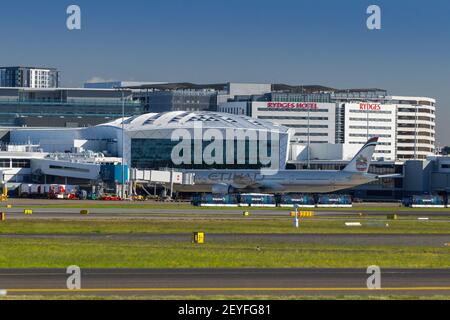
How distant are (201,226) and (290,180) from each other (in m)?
91.4

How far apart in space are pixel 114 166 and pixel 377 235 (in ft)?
332

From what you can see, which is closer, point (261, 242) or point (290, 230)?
point (261, 242)

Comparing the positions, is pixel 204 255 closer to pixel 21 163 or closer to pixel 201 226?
pixel 201 226

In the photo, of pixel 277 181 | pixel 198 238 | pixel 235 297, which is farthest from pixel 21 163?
pixel 235 297

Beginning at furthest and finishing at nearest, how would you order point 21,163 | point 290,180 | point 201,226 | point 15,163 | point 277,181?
point 21,163, point 15,163, point 277,181, point 290,180, point 201,226

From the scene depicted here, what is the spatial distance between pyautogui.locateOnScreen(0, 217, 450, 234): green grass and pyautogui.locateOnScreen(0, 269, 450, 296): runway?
95.3ft

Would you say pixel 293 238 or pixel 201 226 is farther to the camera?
pixel 201 226

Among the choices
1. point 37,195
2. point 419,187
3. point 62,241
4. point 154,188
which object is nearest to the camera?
point 62,241

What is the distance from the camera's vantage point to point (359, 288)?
41.5 m

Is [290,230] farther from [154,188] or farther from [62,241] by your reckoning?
[154,188]

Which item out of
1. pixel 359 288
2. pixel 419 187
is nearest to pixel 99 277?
pixel 359 288

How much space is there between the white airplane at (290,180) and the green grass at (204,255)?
10895 centimetres

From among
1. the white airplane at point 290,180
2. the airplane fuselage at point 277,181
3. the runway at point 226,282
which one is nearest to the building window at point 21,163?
the airplane fuselage at point 277,181

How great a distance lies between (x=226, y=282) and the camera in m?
43.3
